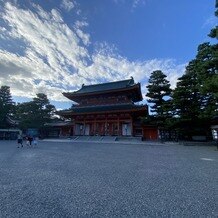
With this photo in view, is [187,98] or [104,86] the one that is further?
[104,86]

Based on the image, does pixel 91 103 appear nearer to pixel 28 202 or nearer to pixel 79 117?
pixel 79 117

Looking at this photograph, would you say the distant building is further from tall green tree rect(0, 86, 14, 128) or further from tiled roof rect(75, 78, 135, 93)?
tall green tree rect(0, 86, 14, 128)

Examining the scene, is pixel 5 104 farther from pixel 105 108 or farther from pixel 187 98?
pixel 187 98

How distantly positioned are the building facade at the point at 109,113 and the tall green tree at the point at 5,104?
1070 cm

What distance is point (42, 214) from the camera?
392cm

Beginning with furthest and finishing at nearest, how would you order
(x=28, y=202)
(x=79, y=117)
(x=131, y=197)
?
(x=79, y=117) → (x=131, y=197) → (x=28, y=202)

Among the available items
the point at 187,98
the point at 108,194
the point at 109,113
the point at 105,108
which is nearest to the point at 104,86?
the point at 105,108

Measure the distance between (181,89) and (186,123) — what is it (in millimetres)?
4528

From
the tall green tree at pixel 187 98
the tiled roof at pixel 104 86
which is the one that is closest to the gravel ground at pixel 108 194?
the tall green tree at pixel 187 98

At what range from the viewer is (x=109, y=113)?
32750 millimetres

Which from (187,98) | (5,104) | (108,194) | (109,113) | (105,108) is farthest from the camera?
(5,104)

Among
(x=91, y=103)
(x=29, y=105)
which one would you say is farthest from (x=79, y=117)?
(x=29, y=105)

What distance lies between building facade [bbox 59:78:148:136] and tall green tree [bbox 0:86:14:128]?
10699 millimetres

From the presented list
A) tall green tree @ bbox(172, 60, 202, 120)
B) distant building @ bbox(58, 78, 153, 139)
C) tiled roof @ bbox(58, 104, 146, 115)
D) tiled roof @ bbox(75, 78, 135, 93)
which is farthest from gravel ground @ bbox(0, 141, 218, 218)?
tiled roof @ bbox(75, 78, 135, 93)
